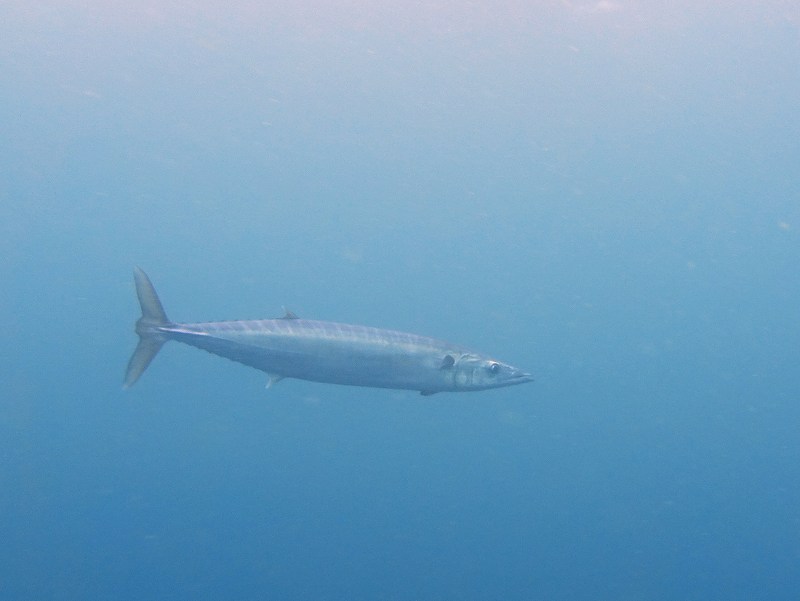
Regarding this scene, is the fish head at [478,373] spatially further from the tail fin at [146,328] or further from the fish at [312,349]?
the tail fin at [146,328]

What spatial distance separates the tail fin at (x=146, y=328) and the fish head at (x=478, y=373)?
2.53m

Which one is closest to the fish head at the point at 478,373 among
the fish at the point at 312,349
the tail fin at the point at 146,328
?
the fish at the point at 312,349

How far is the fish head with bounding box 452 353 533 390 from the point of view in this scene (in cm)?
542

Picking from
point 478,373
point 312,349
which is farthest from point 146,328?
point 478,373

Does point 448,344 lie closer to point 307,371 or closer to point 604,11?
point 307,371

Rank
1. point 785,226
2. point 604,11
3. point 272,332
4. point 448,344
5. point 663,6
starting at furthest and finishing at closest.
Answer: point 785,226
point 604,11
point 663,6
point 448,344
point 272,332

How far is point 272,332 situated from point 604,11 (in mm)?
22584

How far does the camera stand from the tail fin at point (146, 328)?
5.16m

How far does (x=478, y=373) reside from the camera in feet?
17.9

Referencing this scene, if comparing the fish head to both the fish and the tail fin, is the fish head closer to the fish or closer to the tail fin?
the fish

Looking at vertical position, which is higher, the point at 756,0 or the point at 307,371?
the point at 756,0

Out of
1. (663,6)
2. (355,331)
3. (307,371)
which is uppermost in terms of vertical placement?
(663,6)

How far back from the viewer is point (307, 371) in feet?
16.9

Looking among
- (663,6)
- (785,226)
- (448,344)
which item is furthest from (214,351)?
(785,226)
